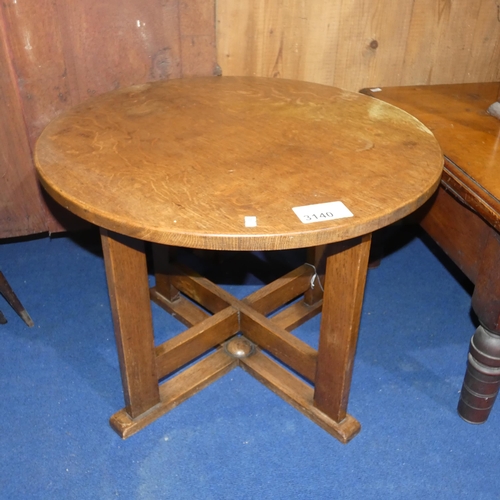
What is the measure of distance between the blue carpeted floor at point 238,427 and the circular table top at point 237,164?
2.80 feet

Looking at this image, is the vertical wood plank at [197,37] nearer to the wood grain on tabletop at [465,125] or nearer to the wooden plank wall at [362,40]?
the wooden plank wall at [362,40]

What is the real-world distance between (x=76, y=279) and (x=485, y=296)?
1688mm

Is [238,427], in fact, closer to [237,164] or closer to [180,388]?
[180,388]

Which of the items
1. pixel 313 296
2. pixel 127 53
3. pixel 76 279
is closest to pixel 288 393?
pixel 313 296

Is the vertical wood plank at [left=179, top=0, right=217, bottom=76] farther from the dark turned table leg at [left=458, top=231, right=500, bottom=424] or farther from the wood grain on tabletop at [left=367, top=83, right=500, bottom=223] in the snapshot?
the dark turned table leg at [left=458, top=231, right=500, bottom=424]

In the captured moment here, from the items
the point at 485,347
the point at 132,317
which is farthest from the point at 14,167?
the point at 485,347

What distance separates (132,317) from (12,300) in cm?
79

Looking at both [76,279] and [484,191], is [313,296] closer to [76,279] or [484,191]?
[484,191]

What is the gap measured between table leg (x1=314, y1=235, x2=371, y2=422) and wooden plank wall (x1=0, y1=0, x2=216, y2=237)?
4.10 feet

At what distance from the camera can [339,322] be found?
170cm

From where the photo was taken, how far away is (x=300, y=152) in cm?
159

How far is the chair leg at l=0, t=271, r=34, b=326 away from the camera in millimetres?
2211

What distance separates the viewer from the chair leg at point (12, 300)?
7.25 feet

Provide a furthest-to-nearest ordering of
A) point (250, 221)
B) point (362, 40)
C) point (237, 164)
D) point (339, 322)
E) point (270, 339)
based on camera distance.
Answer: point (362, 40)
point (270, 339)
point (339, 322)
point (237, 164)
point (250, 221)
